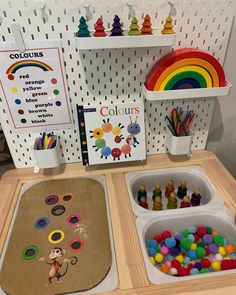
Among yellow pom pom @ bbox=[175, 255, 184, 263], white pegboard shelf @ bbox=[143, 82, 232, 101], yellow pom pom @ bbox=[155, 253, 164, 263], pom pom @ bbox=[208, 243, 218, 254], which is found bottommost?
yellow pom pom @ bbox=[175, 255, 184, 263]

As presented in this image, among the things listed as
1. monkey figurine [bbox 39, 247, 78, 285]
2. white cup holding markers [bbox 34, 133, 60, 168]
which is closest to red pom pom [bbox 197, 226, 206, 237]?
monkey figurine [bbox 39, 247, 78, 285]

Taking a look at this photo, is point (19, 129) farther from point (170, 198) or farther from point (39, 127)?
point (170, 198)

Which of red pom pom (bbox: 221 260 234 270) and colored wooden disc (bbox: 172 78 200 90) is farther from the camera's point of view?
colored wooden disc (bbox: 172 78 200 90)

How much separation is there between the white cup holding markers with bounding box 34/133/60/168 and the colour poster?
0.13 feet


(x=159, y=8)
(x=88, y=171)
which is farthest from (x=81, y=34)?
(x=88, y=171)

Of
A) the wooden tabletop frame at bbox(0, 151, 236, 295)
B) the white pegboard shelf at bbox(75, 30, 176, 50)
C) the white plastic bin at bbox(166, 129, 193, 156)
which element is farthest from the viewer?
the white plastic bin at bbox(166, 129, 193, 156)

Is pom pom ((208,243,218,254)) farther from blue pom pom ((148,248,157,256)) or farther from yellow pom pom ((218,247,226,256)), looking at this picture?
blue pom pom ((148,248,157,256))

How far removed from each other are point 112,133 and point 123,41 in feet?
1.00

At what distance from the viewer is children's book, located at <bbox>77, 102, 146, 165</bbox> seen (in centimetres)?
85

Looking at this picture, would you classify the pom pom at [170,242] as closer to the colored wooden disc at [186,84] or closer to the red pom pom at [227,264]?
the red pom pom at [227,264]

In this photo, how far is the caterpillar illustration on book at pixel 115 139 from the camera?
87cm

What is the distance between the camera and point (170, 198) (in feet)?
2.86

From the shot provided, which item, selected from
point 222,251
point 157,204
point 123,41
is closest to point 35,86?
point 123,41

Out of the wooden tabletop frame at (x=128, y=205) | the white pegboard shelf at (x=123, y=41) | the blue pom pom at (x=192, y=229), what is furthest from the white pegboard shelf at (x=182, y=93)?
the blue pom pom at (x=192, y=229)
